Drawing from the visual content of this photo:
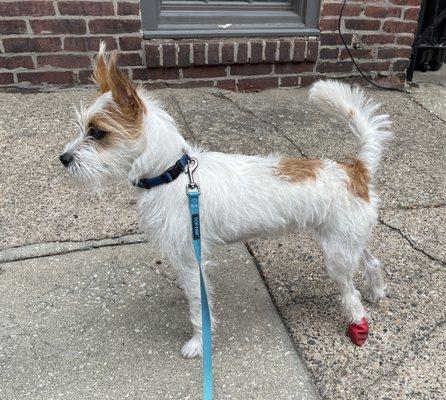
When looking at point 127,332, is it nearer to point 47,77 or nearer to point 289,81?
point 47,77

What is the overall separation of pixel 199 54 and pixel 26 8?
1.85 meters

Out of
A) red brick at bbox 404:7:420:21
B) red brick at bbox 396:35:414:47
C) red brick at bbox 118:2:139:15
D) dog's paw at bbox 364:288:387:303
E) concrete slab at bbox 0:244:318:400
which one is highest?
red brick at bbox 118:2:139:15

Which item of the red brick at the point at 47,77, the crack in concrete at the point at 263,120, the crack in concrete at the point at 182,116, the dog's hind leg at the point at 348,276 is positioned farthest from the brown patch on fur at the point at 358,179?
the red brick at the point at 47,77

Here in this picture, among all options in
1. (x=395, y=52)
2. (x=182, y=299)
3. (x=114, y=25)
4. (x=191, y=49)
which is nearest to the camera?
(x=182, y=299)

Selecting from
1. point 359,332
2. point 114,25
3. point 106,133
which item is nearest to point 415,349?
point 359,332

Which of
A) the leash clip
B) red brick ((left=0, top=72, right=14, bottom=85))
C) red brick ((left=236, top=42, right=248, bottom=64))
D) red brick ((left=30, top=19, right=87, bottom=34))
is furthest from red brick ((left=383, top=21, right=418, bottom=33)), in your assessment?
red brick ((left=0, top=72, right=14, bottom=85))

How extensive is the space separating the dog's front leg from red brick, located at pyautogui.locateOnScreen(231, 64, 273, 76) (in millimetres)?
3486

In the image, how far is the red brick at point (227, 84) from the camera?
5495 millimetres

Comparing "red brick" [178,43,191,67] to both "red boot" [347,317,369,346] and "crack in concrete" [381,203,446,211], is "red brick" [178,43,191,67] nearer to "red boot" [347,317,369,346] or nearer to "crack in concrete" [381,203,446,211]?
"crack in concrete" [381,203,446,211]

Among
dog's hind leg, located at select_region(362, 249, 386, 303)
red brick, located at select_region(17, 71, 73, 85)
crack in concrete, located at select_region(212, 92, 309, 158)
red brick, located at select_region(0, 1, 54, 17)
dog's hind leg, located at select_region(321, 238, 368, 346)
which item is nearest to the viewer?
dog's hind leg, located at select_region(321, 238, 368, 346)

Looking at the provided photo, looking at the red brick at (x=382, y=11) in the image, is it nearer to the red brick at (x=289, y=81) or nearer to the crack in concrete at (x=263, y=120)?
the red brick at (x=289, y=81)

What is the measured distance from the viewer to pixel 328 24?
5430mm

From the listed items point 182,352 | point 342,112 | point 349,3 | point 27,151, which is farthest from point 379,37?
point 182,352

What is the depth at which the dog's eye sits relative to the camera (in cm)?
218
